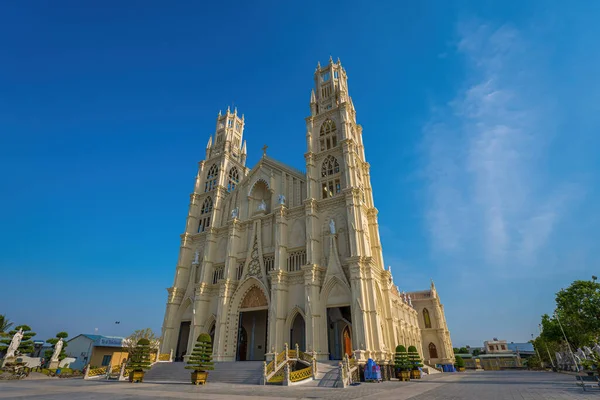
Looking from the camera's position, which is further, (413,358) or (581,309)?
(581,309)

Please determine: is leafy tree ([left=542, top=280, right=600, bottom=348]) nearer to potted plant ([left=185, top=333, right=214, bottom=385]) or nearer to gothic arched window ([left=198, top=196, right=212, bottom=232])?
potted plant ([left=185, top=333, right=214, bottom=385])

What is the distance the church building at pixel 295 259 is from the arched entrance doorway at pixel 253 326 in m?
0.12

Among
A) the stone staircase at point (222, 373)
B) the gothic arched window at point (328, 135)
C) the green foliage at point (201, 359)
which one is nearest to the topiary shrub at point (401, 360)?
the stone staircase at point (222, 373)

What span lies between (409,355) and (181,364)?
19796mm

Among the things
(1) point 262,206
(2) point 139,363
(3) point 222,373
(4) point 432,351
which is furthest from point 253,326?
(4) point 432,351

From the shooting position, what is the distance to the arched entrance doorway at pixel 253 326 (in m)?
33.3

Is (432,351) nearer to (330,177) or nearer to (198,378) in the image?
(330,177)

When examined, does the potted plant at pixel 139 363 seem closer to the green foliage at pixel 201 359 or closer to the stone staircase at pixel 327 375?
the green foliage at pixel 201 359

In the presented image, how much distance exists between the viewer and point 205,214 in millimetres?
44312

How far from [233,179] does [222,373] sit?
29.6 metres

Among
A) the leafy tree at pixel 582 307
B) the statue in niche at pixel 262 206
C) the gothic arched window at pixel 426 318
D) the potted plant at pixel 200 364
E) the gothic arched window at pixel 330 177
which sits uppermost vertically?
the gothic arched window at pixel 330 177

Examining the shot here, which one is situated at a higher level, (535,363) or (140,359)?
(140,359)

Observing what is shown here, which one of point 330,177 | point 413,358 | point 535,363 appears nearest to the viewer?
point 413,358

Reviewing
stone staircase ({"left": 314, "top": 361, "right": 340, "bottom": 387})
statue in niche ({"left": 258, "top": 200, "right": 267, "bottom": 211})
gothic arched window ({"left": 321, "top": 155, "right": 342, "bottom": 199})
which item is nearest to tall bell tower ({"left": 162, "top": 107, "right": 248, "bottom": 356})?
statue in niche ({"left": 258, "top": 200, "right": 267, "bottom": 211})
